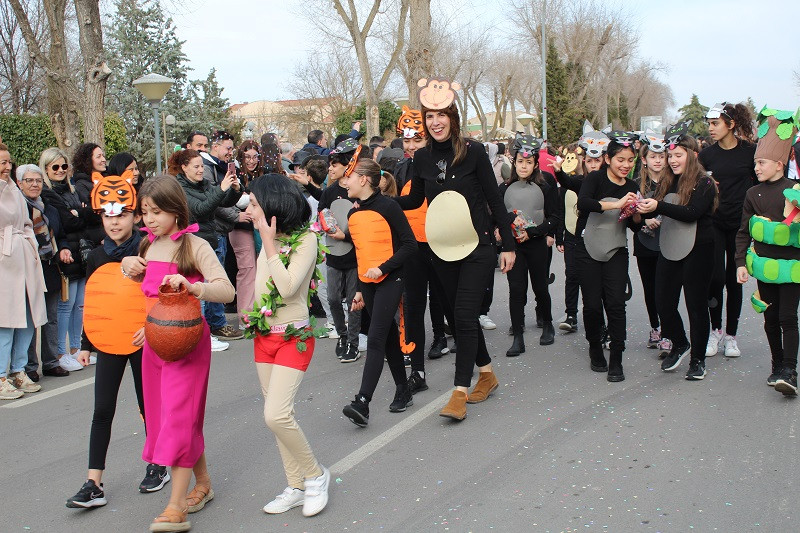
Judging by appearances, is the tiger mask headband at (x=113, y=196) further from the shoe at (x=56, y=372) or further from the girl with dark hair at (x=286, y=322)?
the shoe at (x=56, y=372)

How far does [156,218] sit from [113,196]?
0.42 m

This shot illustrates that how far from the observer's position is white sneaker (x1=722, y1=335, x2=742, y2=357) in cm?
728

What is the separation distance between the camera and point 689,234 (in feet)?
21.6

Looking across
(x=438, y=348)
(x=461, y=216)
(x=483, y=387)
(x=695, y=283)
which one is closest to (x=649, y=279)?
(x=695, y=283)

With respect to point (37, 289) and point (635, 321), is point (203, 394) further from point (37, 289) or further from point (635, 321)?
point (635, 321)

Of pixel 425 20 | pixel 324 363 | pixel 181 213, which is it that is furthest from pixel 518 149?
pixel 425 20

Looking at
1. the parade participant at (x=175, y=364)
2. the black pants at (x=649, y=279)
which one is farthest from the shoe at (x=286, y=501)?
the black pants at (x=649, y=279)

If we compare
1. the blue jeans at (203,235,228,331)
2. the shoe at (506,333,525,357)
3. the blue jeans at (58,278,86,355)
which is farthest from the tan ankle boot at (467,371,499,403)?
the blue jeans at (58,278,86,355)

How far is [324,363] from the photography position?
7.82 m

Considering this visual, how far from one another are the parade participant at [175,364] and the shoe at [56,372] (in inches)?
152

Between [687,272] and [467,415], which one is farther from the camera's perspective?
[687,272]

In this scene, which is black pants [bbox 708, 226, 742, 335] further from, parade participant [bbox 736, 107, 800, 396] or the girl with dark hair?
the girl with dark hair

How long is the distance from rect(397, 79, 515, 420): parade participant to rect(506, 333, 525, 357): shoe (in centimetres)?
175

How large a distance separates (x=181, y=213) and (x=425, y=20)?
19.1 meters
